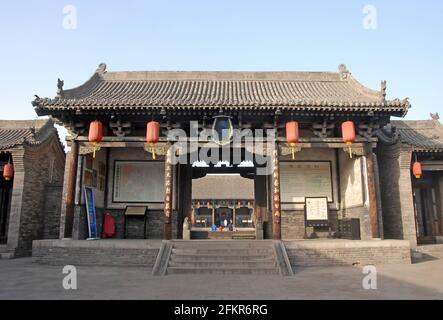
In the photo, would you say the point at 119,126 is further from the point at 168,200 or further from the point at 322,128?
the point at 322,128

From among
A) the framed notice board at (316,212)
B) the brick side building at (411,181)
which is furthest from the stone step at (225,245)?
the brick side building at (411,181)

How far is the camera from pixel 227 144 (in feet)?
35.1

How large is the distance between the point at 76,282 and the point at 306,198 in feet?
26.3

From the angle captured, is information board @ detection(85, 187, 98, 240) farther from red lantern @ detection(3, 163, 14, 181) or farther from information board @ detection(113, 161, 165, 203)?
red lantern @ detection(3, 163, 14, 181)

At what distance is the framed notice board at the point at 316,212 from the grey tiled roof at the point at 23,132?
10.4m

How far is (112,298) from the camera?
552 centimetres

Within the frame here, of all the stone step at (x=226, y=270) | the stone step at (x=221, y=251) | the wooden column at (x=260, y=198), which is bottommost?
the stone step at (x=226, y=270)

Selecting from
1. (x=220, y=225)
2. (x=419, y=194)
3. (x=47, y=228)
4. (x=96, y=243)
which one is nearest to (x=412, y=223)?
(x=419, y=194)

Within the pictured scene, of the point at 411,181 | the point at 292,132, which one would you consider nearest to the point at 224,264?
the point at 292,132

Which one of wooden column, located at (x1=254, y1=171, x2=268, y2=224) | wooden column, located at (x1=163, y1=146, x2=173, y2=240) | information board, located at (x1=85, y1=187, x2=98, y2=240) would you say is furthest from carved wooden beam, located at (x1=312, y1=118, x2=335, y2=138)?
information board, located at (x1=85, y1=187, x2=98, y2=240)

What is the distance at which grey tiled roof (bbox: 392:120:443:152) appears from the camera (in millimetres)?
12703

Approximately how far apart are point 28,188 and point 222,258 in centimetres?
825

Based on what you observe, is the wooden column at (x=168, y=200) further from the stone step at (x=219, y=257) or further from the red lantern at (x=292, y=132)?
the red lantern at (x=292, y=132)

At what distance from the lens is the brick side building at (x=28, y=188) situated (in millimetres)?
12442
